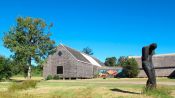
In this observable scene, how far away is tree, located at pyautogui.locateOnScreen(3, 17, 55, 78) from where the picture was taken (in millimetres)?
49188

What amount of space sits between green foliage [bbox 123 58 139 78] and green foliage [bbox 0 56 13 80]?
25770 mm

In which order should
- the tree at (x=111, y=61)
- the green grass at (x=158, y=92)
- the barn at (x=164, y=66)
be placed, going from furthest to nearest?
the tree at (x=111, y=61), the barn at (x=164, y=66), the green grass at (x=158, y=92)

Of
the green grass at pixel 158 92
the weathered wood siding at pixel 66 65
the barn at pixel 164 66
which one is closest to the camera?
the green grass at pixel 158 92

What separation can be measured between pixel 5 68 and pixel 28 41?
5.55 metres

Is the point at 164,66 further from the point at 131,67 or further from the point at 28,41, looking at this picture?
the point at 28,41

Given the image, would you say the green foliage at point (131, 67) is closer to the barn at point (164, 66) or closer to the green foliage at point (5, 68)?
the barn at point (164, 66)

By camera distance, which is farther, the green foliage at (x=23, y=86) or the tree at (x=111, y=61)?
the tree at (x=111, y=61)

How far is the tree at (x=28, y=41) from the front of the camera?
4919cm

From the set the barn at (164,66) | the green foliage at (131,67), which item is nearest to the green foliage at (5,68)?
the green foliage at (131,67)

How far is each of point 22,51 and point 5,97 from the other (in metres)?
29.3

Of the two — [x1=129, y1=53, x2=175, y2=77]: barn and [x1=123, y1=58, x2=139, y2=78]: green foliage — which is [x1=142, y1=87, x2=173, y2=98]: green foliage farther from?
[x1=129, y1=53, x2=175, y2=77]: barn

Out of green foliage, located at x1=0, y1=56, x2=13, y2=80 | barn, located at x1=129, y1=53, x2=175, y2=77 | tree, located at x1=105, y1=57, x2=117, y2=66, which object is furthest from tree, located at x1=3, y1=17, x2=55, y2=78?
tree, located at x1=105, y1=57, x2=117, y2=66

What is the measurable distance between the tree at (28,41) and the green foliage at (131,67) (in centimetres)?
2211

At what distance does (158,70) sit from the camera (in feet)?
236
